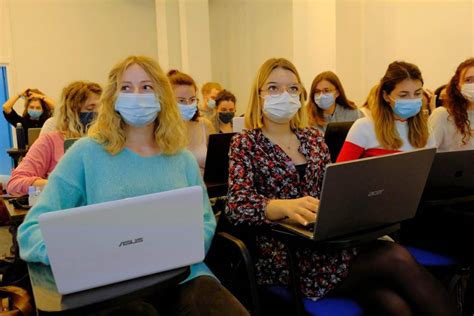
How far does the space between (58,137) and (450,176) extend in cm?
191

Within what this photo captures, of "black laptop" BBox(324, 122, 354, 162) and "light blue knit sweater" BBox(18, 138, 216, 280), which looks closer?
"light blue knit sweater" BBox(18, 138, 216, 280)

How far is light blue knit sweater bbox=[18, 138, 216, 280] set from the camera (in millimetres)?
1417

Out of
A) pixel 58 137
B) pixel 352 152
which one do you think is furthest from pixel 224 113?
pixel 352 152

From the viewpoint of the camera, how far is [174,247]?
3.73 ft

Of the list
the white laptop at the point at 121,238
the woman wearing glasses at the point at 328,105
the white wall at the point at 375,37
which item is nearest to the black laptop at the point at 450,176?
the white laptop at the point at 121,238

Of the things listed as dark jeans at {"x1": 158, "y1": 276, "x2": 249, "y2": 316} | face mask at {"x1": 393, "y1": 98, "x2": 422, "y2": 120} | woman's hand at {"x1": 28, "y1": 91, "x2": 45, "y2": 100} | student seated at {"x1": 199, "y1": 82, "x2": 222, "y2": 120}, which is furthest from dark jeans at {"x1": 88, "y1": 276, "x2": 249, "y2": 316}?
woman's hand at {"x1": 28, "y1": 91, "x2": 45, "y2": 100}

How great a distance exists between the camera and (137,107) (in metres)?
1.55

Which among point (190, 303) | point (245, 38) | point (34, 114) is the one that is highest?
point (245, 38)

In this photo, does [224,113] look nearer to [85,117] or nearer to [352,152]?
[85,117]

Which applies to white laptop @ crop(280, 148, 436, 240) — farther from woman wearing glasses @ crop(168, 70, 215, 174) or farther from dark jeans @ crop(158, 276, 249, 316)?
woman wearing glasses @ crop(168, 70, 215, 174)

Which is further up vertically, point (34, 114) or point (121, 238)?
point (34, 114)

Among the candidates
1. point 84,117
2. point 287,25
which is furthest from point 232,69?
point 84,117

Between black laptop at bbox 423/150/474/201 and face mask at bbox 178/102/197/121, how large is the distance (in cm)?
147

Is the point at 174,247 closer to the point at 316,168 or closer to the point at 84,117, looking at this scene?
the point at 316,168
